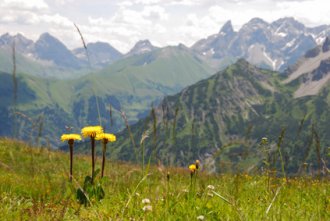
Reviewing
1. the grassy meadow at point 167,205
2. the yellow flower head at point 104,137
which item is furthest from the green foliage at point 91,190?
the yellow flower head at point 104,137

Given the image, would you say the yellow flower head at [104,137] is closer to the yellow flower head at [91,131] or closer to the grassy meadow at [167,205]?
the yellow flower head at [91,131]

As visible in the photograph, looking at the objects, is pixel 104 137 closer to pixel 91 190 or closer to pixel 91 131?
pixel 91 131

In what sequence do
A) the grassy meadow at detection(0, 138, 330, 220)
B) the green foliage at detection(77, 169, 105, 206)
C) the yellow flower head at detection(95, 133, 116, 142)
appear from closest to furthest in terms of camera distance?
the grassy meadow at detection(0, 138, 330, 220) → the yellow flower head at detection(95, 133, 116, 142) → the green foliage at detection(77, 169, 105, 206)

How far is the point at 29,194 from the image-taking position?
811 cm

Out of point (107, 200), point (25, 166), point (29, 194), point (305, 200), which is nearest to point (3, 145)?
point (25, 166)

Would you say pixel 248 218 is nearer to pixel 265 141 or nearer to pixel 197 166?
pixel 197 166

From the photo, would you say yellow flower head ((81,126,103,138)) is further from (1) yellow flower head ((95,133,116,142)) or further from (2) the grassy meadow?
(2) the grassy meadow

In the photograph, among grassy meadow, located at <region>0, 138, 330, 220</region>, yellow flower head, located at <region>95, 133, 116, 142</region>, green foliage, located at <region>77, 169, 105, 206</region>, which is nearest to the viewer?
grassy meadow, located at <region>0, 138, 330, 220</region>

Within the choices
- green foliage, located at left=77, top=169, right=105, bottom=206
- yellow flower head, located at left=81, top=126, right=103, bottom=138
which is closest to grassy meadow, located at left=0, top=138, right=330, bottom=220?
green foliage, located at left=77, top=169, right=105, bottom=206

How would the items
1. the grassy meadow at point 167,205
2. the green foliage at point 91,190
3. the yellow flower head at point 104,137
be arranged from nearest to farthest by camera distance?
1. the grassy meadow at point 167,205
2. the yellow flower head at point 104,137
3. the green foliage at point 91,190

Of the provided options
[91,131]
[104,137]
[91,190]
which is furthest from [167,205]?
[91,190]

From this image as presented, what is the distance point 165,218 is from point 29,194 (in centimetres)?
436

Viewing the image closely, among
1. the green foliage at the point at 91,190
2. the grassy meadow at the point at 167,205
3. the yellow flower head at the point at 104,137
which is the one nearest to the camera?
the grassy meadow at the point at 167,205

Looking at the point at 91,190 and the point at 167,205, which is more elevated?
the point at 167,205
